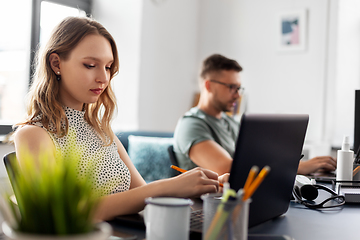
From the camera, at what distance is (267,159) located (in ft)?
2.51

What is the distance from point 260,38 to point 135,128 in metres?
1.57

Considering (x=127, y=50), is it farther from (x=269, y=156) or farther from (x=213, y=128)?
(x=269, y=156)

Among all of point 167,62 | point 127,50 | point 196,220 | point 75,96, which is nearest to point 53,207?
point 196,220

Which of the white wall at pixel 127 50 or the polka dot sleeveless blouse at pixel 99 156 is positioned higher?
the white wall at pixel 127 50

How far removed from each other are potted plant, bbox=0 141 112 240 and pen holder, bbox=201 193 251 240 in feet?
0.60

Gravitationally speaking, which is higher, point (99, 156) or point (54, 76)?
point (54, 76)

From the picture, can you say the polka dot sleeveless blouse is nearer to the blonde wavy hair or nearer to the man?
the blonde wavy hair

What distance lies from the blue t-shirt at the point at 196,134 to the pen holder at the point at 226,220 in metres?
1.41

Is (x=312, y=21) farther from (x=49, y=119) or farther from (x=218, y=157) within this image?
(x=49, y=119)

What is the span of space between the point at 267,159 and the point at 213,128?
133 cm

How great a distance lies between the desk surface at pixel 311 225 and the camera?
79 centimetres

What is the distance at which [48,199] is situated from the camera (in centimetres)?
41

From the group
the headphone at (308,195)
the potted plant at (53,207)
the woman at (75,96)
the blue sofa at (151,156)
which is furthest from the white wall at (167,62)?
the potted plant at (53,207)

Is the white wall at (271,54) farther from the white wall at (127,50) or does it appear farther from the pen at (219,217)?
the pen at (219,217)
